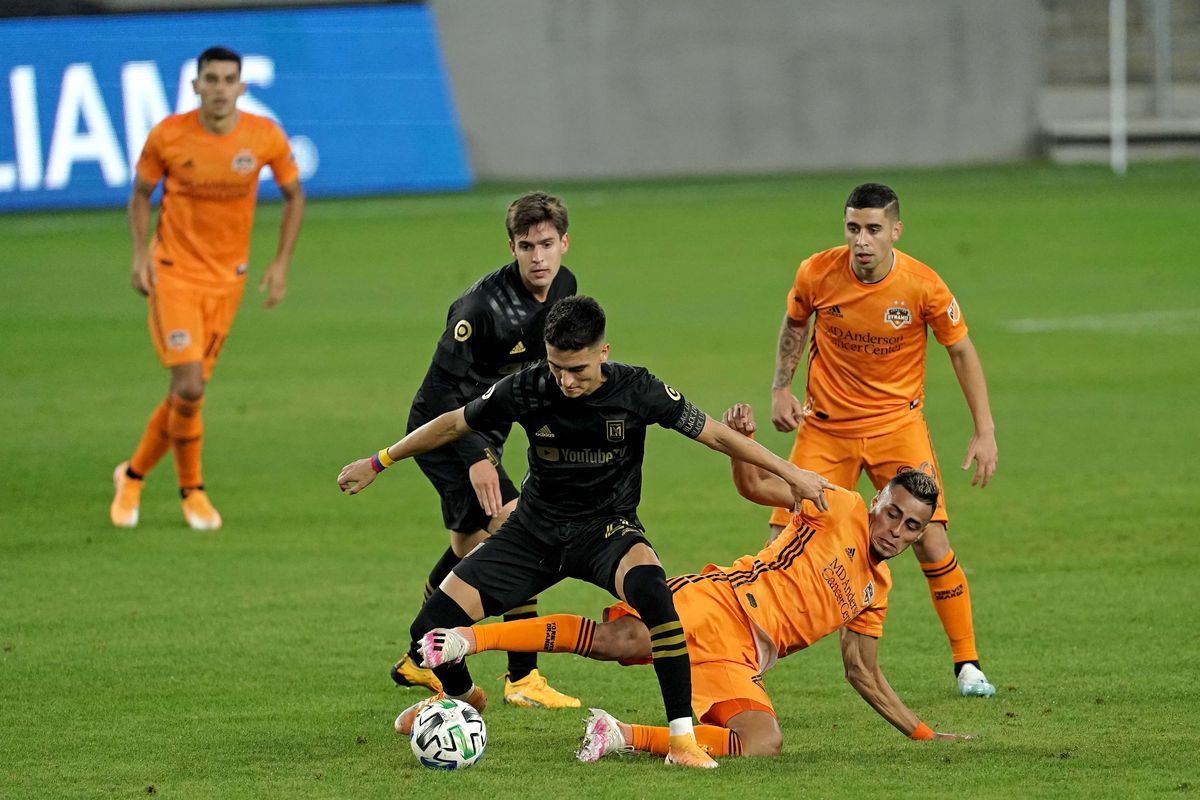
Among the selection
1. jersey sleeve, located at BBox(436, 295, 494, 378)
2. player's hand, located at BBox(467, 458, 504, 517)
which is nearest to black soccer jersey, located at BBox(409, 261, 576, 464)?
jersey sleeve, located at BBox(436, 295, 494, 378)

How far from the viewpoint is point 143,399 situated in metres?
14.5

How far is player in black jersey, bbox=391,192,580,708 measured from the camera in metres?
7.11

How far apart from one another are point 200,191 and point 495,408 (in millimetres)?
5049

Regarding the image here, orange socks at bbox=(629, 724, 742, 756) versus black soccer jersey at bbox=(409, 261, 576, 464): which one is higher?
black soccer jersey at bbox=(409, 261, 576, 464)

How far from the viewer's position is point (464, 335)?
Answer: 24.0ft

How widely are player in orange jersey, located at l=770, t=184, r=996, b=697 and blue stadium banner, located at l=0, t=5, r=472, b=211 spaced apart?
17.7 meters

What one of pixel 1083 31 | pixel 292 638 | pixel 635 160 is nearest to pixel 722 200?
pixel 635 160

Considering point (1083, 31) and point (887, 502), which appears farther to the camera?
point (1083, 31)

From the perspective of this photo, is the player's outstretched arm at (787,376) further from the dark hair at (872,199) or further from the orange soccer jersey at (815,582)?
the orange soccer jersey at (815,582)

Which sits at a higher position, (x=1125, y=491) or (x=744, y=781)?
(x=744, y=781)

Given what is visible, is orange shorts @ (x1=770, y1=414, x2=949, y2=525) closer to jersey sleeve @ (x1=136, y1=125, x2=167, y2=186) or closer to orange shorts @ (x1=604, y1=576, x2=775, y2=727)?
orange shorts @ (x1=604, y1=576, x2=775, y2=727)

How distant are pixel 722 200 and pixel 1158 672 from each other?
1954cm

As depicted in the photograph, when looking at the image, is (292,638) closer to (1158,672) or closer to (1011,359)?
(1158,672)

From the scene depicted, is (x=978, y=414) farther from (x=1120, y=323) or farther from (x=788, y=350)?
(x=1120, y=323)
